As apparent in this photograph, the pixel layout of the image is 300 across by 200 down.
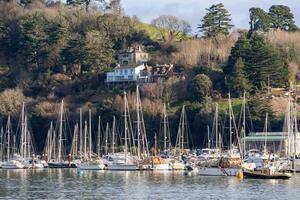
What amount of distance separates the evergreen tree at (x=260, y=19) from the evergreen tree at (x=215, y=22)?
3.35m

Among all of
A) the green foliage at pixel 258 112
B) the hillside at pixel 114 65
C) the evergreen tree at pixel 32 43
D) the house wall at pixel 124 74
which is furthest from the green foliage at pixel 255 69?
the evergreen tree at pixel 32 43

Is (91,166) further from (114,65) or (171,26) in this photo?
(171,26)

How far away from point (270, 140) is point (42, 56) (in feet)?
150

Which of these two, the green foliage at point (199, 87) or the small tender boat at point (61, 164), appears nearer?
the small tender boat at point (61, 164)

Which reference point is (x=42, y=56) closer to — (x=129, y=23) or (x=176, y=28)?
(x=129, y=23)

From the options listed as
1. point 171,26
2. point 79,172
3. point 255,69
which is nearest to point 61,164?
point 79,172

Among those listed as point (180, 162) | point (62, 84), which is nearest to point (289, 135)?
point (180, 162)

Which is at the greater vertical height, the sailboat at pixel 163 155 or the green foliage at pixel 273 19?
the green foliage at pixel 273 19

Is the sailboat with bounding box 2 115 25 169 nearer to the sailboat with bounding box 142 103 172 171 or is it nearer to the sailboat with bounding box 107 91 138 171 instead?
the sailboat with bounding box 107 91 138 171

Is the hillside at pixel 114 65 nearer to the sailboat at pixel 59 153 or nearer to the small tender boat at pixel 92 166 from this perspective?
the sailboat at pixel 59 153

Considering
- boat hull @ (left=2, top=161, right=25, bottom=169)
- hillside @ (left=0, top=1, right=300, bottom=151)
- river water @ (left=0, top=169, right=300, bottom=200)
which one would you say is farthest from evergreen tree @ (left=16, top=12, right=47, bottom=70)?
river water @ (left=0, top=169, right=300, bottom=200)

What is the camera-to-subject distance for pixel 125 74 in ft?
390

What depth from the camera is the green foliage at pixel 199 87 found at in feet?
336

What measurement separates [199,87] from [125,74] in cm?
1837
